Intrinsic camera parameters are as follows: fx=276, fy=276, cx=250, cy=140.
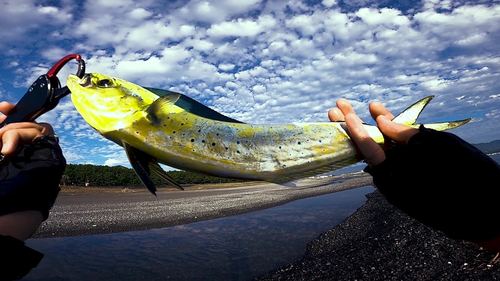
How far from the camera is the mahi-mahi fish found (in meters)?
1.92

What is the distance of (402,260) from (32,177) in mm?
8133

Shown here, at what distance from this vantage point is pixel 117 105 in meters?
2.01

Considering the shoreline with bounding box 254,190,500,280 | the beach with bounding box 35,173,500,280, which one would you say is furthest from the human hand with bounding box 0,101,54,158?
the shoreline with bounding box 254,190,500,280

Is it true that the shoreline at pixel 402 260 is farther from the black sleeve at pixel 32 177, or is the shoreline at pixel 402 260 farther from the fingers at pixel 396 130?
the black sleeve at pixel 32 177

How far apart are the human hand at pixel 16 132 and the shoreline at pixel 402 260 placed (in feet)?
23.7

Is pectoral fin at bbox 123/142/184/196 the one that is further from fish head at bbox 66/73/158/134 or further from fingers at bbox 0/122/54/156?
fingers at bbox 0/122/54/156

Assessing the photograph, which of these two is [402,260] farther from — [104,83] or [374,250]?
[104,83]

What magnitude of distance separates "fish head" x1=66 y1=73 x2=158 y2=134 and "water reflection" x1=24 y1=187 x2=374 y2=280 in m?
8.83

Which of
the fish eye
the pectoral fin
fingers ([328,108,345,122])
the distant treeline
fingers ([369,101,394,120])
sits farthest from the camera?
the distant treeline

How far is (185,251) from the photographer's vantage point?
12.0m

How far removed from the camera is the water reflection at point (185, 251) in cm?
971

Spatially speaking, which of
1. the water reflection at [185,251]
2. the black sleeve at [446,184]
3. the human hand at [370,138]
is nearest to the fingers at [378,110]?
the human hand at [370,138]

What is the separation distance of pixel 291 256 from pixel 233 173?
10.1 m

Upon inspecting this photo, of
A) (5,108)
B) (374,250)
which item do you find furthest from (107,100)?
(374,250)
